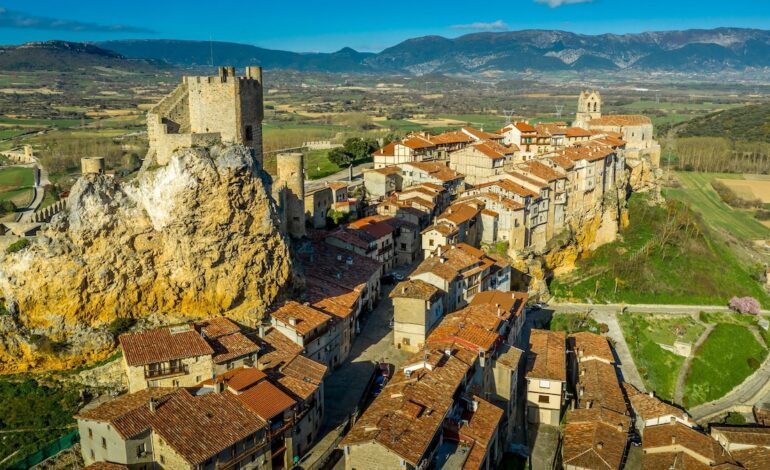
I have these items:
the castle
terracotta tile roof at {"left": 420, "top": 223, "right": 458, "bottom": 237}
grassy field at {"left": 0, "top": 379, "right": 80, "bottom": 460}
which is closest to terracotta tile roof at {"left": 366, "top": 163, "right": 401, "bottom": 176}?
terracotta tile roof at {"left": 420, "top": 223, "right": 458, "bottom": 237}

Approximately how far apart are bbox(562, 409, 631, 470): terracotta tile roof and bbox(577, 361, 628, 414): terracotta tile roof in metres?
1.03

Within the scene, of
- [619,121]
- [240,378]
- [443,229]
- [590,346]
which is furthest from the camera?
[619,121]

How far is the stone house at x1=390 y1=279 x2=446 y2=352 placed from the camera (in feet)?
121

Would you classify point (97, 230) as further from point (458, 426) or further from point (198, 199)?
point (458, 426)

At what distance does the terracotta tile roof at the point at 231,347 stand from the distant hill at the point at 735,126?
11597 centimetres

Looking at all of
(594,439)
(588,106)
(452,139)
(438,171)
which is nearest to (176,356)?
(594,439)

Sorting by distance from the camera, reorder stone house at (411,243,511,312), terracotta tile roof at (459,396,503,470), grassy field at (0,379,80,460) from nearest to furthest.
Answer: grassy field at (0,379,80,460)
terracotta tile roof at (459,396,503,470)
stone house at (411,243,511,312)

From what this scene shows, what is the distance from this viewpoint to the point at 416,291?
1478 inches

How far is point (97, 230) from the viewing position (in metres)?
31.2

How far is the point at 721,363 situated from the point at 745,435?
1345 cm

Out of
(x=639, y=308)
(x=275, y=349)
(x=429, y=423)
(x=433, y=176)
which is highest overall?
(x=433, y=176)

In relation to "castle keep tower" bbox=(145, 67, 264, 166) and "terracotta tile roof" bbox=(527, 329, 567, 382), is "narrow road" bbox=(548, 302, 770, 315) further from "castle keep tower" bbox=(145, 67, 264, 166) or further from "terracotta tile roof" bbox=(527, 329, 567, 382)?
"castle keep tower" bbox=(145, 67, 264, 166)

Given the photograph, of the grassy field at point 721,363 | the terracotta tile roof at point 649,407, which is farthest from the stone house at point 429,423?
the grassy field at point 721,363

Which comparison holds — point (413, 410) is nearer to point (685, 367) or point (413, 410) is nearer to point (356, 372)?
point (356, 372)
